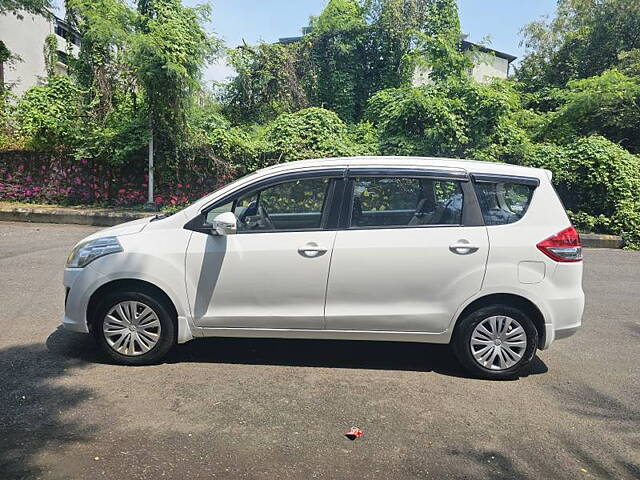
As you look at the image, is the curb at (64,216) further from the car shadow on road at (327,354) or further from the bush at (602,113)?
the bush at (602,113)

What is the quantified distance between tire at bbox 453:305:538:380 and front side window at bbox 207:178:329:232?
1528 millimetres

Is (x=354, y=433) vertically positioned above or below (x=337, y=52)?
below

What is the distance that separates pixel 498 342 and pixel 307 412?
173 cm

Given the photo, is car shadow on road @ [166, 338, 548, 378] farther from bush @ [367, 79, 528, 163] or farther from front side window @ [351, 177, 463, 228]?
bush @ [367, 79, 528, 163]

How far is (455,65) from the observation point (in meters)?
15.5

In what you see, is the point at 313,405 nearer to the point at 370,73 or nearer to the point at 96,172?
the point at 96,172

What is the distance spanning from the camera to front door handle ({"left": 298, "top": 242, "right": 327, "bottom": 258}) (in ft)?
14.1

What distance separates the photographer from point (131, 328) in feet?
14.5

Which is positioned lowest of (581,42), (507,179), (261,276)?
(261,276)

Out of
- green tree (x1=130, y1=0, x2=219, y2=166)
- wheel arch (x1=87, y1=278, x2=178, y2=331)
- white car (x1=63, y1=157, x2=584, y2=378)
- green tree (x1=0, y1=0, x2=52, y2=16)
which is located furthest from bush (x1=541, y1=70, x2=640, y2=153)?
green tree (x1=0, y1=0, x2=52, y2=16)

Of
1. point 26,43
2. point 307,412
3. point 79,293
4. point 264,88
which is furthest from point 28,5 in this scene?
point 307,412

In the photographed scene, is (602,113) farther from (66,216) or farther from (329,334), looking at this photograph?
(66,216)

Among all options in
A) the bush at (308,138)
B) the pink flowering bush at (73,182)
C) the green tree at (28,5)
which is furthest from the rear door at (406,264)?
the green tree at (28,5)

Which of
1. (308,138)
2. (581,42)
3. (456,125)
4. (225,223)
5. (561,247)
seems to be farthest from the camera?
(581,42)
